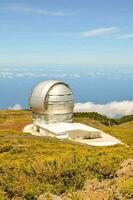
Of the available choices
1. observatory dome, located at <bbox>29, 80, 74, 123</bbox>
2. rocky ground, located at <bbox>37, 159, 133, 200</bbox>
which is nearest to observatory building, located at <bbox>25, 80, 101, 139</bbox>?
observatory dome, located at <bbox>29, 80, 74, 123</bbox>

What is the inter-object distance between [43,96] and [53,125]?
4445 millimetres

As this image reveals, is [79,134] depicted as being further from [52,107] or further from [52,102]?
[52,102]

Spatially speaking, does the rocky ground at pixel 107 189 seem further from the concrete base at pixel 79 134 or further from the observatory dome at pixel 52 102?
the observatory dome at pixel 52 102

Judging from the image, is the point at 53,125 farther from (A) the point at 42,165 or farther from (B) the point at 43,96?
(A) the point at 42,165

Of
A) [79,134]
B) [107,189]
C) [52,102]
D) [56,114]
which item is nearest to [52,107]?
[52,102]

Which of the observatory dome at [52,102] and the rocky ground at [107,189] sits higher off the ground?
the observatory dome at [52,102]

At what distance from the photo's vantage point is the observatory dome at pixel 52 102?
60.1 meters

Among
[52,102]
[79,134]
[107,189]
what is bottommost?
[79,134]

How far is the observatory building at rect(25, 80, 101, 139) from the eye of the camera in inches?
2351

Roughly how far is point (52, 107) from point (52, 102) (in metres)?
0.77

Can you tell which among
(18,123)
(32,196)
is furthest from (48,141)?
(32,196)

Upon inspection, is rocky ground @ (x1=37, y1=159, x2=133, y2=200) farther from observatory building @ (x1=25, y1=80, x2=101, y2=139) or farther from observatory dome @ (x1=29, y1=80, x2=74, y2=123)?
observatory dome @ (x1=29, y1=80, x2=74, y2=123)

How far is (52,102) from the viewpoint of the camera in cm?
5997

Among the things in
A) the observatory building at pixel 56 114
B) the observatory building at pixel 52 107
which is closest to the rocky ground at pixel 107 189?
the observatory building at pixel 56 114
